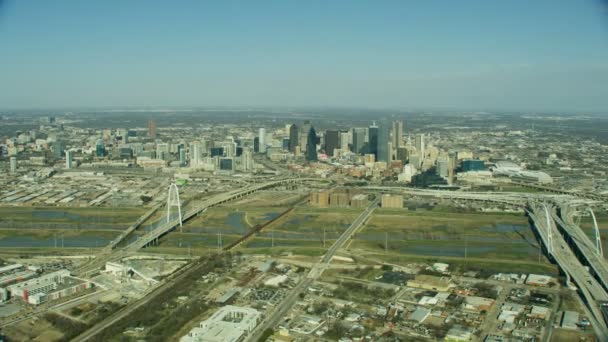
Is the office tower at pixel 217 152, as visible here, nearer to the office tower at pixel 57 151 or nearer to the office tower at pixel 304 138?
the office tower at pixel 304 138

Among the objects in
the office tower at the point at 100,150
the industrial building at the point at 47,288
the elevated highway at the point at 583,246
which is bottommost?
the elevated highway at the point at 583,246

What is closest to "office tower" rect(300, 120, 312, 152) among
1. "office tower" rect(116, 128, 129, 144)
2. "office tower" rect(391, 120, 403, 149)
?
"office tower" rect(391, 120, 403, 149)

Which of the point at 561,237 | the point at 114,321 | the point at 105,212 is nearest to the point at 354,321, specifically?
the point at 114,321

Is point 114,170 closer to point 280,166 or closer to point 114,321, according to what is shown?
point 280,166

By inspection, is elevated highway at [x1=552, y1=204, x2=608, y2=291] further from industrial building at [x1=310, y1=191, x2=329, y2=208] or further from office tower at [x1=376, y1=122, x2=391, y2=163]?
office tower at [x1=376, y1=122, x2=391, y2=163]

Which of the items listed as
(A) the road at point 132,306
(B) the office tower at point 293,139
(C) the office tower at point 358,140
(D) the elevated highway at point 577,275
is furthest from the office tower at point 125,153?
(D) the elevated highway at point 577,275

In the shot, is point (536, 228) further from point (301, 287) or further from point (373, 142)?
point (373, 142)
